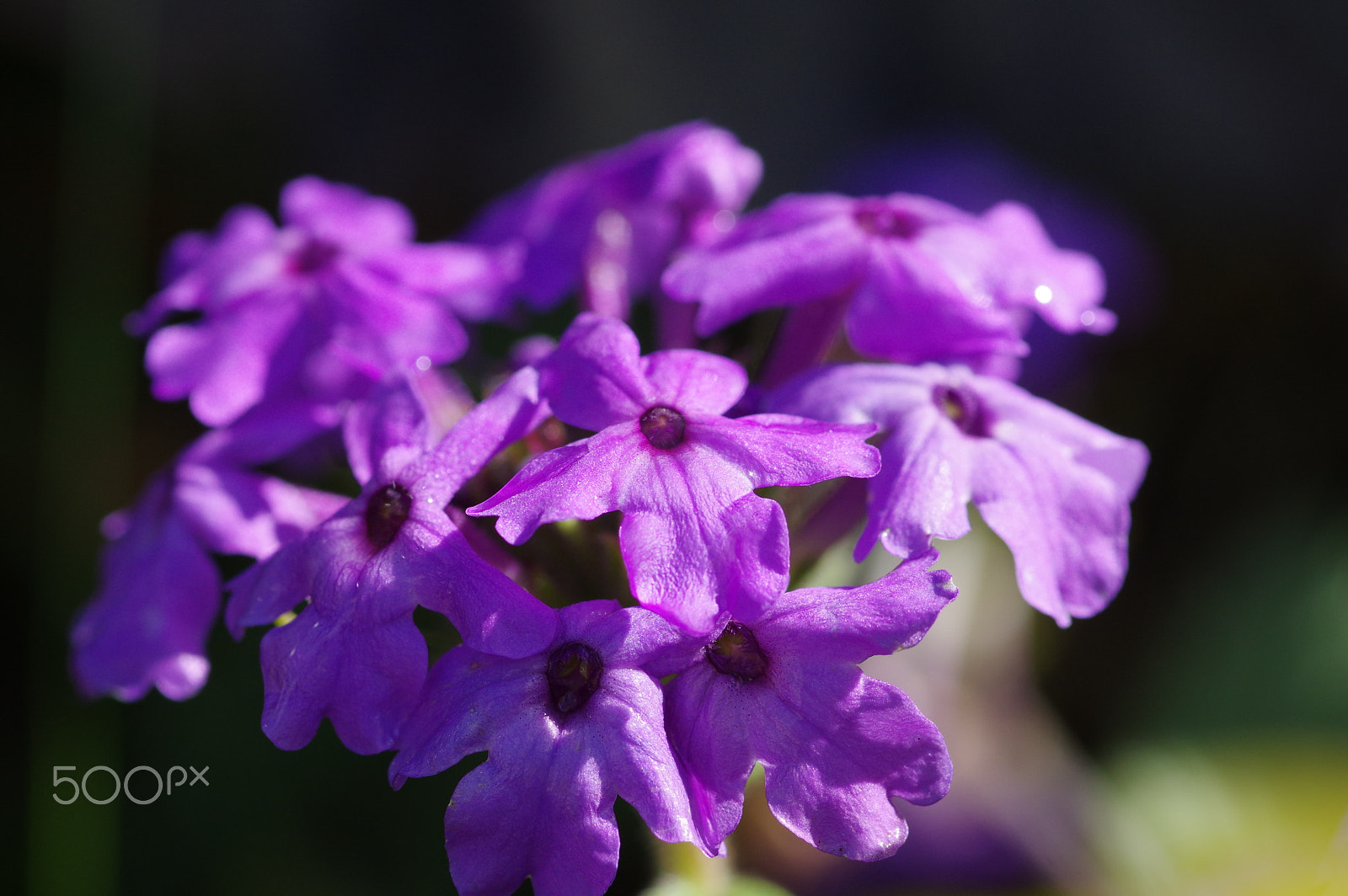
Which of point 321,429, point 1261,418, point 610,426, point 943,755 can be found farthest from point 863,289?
point 1261,418

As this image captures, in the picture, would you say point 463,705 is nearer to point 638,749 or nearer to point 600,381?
point 638,749

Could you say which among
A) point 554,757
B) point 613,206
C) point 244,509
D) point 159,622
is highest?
point 613,206

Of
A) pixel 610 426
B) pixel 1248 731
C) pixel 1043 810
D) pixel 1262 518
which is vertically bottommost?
pixel 1043 810

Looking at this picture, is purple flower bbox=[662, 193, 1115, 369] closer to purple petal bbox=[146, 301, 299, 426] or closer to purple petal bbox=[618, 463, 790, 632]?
purple petal bbox=[618, 463, 790, 632]

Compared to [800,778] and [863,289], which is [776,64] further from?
[800,778]

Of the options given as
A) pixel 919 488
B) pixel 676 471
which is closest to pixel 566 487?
pixel 676 471

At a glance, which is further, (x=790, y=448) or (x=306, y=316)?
(x=306, y=316)
